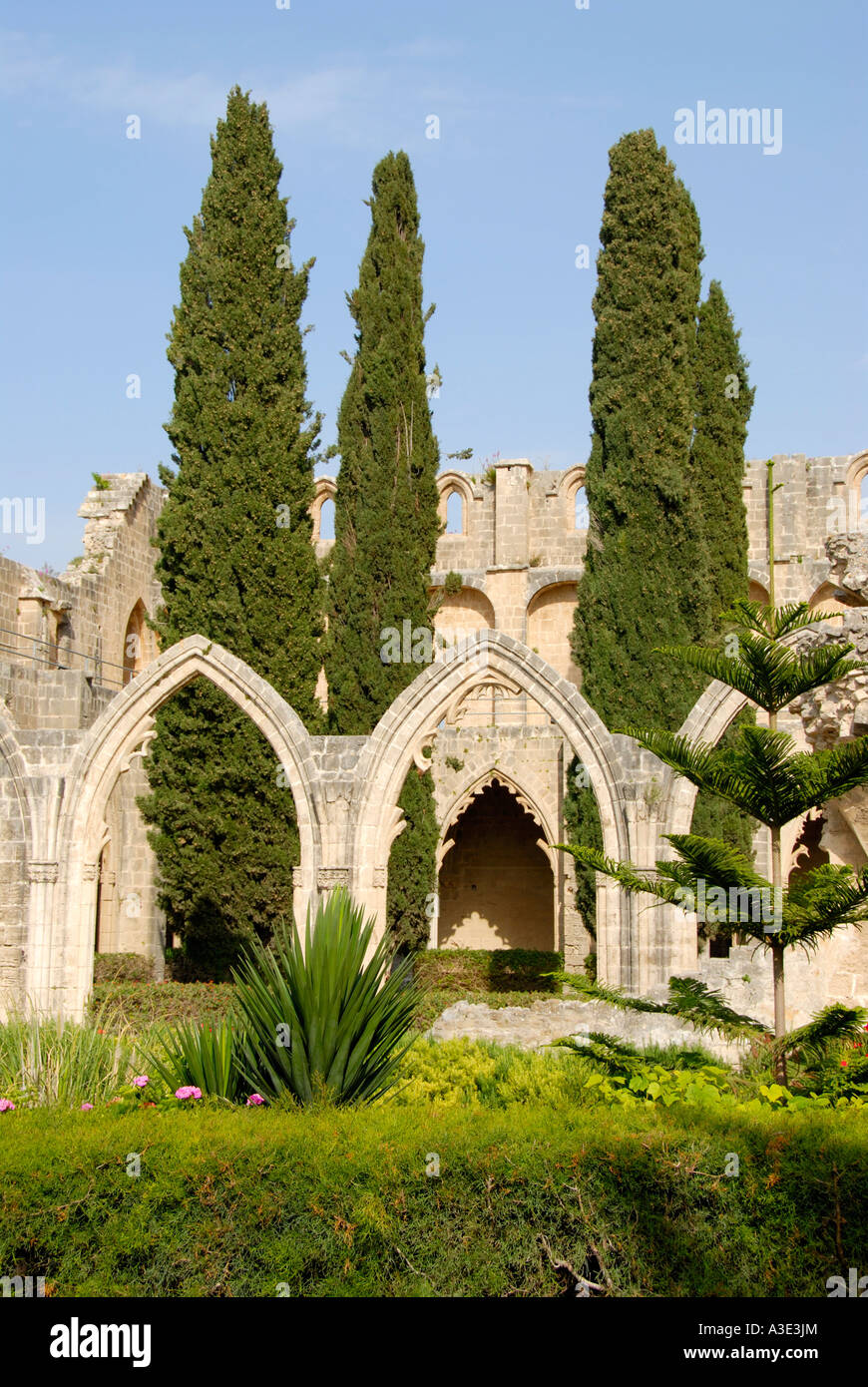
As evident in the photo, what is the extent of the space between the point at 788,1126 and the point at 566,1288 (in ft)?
3.39

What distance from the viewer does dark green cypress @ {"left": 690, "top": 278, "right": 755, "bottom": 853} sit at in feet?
56.4

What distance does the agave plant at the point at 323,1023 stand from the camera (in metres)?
6.25

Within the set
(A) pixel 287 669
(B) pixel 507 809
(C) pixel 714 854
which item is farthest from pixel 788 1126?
(B) pixel 507 809

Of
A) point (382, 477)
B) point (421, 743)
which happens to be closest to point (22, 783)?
point (421, 743)

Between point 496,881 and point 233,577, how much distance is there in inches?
337

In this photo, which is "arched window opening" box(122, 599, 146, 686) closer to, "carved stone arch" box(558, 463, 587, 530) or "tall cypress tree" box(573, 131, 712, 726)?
"carved stone arch" box(558, 463, 587, 530)

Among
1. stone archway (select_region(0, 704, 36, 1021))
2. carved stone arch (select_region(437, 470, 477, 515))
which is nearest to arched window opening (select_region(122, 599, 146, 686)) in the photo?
carved stone arch (select_region(437, 470, 477, 515))

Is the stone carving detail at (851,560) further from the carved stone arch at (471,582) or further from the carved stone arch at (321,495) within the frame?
the carved stone arch at (321,495)
